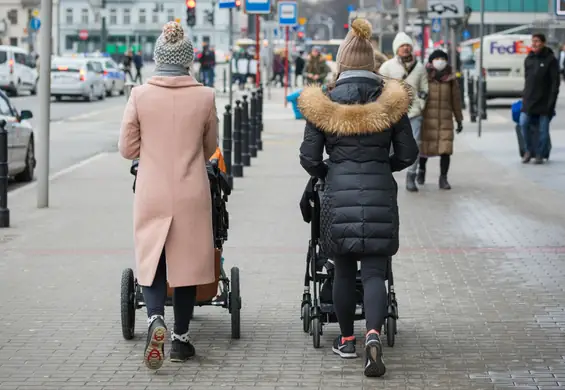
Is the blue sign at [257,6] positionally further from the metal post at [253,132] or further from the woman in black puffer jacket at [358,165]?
the woman in black puffer jacket at [358,165]

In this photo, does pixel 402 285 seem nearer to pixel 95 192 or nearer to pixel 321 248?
pixel 321 248

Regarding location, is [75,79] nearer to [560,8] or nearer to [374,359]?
[560,8]

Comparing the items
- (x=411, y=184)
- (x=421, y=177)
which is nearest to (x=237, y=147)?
(x=421, y=177)

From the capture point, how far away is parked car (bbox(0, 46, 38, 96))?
46.7 meters

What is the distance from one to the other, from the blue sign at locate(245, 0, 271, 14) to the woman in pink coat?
2153 cm

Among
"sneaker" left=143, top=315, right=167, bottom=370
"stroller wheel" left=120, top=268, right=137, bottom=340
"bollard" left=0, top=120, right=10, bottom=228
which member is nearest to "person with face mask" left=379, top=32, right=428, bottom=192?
"bollard" left=0, top=120, right=10, bottom=228

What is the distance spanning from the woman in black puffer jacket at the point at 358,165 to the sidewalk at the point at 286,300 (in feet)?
1.46

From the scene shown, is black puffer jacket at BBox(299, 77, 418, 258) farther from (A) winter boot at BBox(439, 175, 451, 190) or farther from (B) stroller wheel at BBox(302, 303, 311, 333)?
(A) winter boot at BBox(439, 175, 451, 190)

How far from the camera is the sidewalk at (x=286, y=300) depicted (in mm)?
7215

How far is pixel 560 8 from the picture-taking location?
10914mm

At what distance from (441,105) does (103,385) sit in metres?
9.64

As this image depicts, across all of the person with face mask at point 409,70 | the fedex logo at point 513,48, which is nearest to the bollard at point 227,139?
the person with face mask at point 409,70

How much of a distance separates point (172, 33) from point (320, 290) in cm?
173

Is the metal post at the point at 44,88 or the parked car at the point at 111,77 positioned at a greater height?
the metal post at the point at 44,88
